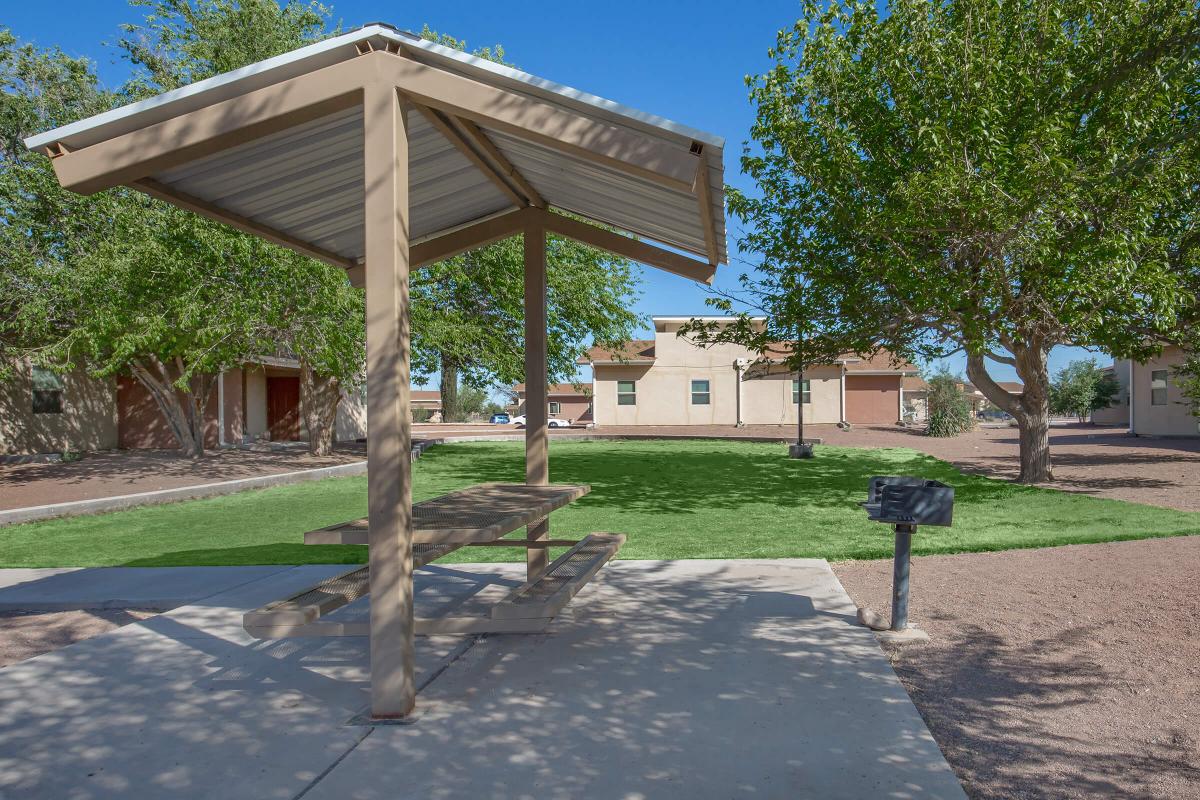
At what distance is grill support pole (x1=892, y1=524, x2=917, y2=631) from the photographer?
5.41 m

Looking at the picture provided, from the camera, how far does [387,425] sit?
399 centimetres

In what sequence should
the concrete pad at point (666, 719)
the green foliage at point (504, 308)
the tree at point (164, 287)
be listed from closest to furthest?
the concrete pad at point (666, 719)
the tree at point (164, 287)
the green foliage at point (504, 308)

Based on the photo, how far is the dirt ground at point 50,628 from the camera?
5570mm

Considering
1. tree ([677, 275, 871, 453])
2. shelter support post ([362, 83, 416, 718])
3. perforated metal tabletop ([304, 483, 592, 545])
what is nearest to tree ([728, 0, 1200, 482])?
tree ([677, 275, 871, 453])

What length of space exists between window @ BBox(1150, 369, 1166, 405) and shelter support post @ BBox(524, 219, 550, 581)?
3232cm

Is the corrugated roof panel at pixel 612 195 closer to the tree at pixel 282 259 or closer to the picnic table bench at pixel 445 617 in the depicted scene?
the picnic table bench at pixel 445 617

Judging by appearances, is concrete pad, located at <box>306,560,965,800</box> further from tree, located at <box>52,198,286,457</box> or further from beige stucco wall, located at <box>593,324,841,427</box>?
beige stucco wall, located at <box>593,324,841,427</box>

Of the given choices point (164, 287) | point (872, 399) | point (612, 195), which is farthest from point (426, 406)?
point (612, 195)

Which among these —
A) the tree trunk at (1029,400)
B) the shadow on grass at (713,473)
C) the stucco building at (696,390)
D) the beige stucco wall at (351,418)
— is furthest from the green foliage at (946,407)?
the beige stucco wall at (351,418)

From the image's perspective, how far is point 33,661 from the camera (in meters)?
5.07

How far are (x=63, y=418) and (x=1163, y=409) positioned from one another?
3693cm

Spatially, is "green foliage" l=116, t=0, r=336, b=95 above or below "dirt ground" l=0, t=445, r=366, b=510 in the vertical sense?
above

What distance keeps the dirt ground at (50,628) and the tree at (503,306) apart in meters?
12.2

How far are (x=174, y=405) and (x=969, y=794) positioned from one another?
2115cm
